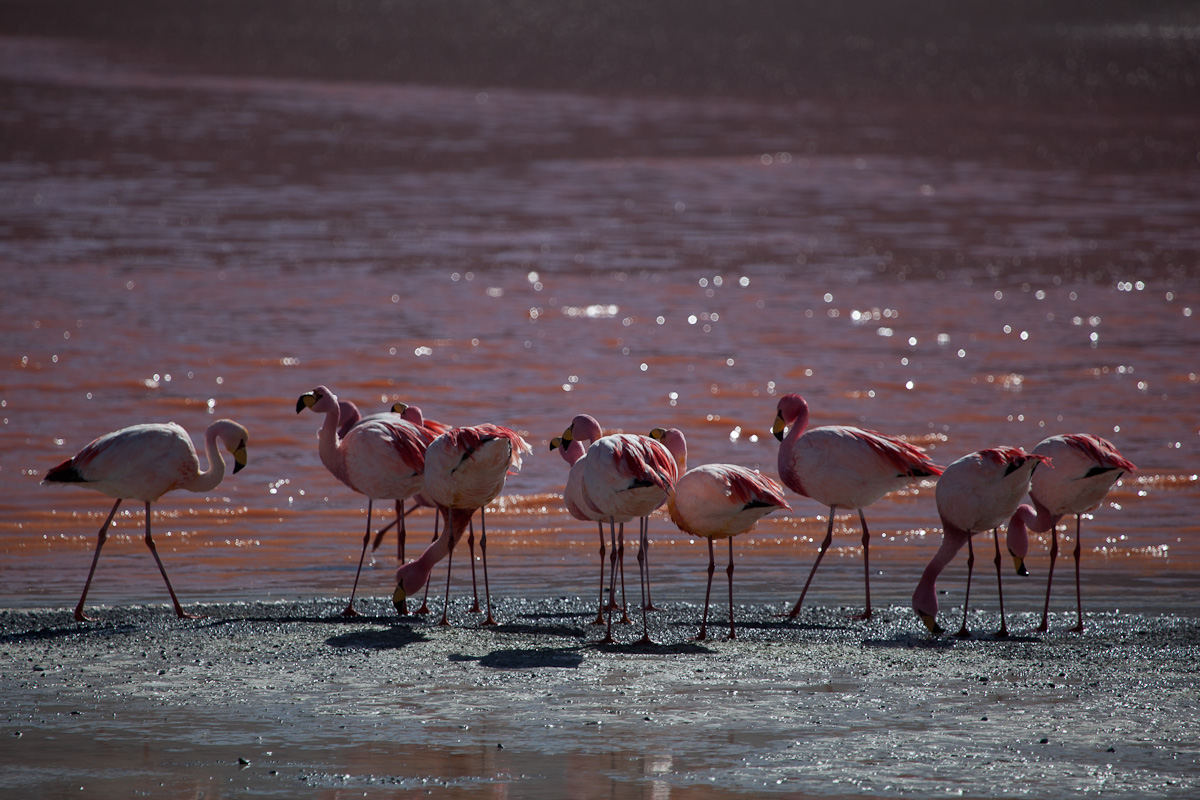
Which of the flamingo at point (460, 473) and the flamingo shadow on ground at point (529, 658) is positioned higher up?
the flamingo at point (460, 473)

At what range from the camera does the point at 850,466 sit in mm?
8414

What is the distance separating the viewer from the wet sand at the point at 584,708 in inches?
210

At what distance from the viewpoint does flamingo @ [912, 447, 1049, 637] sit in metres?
7.56

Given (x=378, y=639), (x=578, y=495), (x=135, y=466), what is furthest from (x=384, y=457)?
(x=378, y=639)

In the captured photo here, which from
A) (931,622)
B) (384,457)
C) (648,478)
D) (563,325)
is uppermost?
(563,325)

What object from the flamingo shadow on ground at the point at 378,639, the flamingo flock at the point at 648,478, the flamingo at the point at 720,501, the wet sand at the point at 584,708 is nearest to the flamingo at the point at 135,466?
the flamingo flock at the point at 648,478

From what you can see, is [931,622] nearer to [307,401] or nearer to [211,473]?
[307,401]

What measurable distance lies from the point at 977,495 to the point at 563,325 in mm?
10271

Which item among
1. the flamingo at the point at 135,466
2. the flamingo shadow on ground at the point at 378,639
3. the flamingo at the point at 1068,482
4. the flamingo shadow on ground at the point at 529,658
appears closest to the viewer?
the flamingo shadow on ground at the point at 529,658

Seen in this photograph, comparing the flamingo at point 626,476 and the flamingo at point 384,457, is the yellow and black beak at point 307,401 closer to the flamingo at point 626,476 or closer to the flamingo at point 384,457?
the flamingo at point 384,457

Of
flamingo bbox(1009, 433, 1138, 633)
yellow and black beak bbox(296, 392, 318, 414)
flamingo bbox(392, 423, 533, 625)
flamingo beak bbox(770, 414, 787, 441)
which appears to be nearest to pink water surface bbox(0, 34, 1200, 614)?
flamingo bbox(1009, 433, 1138, 633)

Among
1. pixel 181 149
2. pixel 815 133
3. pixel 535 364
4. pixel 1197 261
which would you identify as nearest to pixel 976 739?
pixel 535 364

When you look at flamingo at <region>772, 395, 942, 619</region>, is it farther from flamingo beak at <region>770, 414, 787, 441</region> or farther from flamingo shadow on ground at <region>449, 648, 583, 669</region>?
flamingo shadow on ground at <region>449, 648, 583, 669</region>

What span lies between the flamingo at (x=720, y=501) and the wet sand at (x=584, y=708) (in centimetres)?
52
